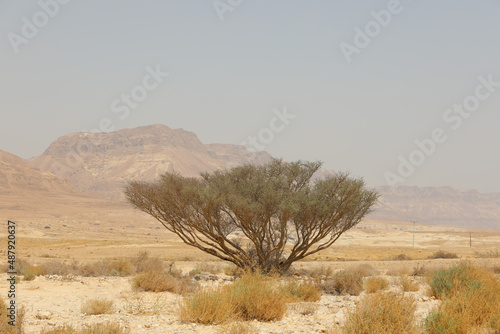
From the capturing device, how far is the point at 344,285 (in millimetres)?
17969

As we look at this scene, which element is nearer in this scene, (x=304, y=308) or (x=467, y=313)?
(x=467, y=313)

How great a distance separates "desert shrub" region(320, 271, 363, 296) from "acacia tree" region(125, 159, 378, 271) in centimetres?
311

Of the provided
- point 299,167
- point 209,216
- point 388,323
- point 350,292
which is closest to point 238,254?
point 209,216

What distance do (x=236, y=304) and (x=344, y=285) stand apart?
26.5 feet

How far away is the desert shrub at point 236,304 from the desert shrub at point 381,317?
113 inches

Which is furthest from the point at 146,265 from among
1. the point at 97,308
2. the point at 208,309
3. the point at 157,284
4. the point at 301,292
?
the point at 208,309

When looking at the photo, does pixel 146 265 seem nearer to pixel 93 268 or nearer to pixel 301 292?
pixel 93 268

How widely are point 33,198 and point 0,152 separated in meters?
40.3

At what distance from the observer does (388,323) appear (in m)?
8.25

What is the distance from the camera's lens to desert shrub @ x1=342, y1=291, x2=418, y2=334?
8125 mm

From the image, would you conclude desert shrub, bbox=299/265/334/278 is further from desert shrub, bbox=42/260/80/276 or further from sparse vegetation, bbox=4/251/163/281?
desert shrub, bbox=42/260/80/276

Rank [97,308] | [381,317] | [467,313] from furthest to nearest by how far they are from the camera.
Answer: [97,308], [467,313], [381,317]

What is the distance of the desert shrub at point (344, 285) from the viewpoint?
17.7 m

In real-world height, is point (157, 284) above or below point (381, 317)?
below
